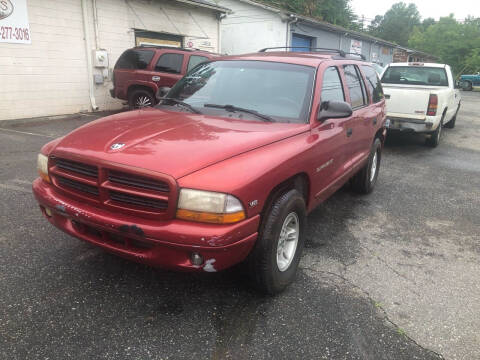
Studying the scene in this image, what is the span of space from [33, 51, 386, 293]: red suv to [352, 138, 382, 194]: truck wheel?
4.77 feet

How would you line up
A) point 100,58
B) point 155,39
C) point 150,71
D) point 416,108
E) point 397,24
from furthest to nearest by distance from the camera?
point 397,24, point 155,39, point 100,58, point 150,71, point 416,108

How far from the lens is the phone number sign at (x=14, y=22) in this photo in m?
9.13

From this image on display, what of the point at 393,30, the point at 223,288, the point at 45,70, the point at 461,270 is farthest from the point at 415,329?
the point at 393,30

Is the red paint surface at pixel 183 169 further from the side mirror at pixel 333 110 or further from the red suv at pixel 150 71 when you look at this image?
the red suv at pixel 150 71

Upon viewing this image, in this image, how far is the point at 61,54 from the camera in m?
10.5

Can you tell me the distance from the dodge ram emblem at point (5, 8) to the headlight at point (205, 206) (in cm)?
934

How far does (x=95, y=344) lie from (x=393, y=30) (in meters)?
92.1

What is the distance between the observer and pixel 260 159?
2.64 m

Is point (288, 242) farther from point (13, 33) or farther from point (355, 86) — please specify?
point (13, 33)

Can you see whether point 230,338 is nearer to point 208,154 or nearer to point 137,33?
point 208,154

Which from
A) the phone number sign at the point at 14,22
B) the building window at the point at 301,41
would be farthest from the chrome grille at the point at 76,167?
the building window at the point at 301,41

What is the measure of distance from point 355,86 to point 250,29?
16.5 metres

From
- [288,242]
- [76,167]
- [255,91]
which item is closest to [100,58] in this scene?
[255,91]

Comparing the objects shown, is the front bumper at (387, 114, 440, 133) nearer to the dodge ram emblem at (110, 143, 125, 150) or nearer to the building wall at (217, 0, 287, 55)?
the dodge ram emblem at (110, 143, 125, 150)
